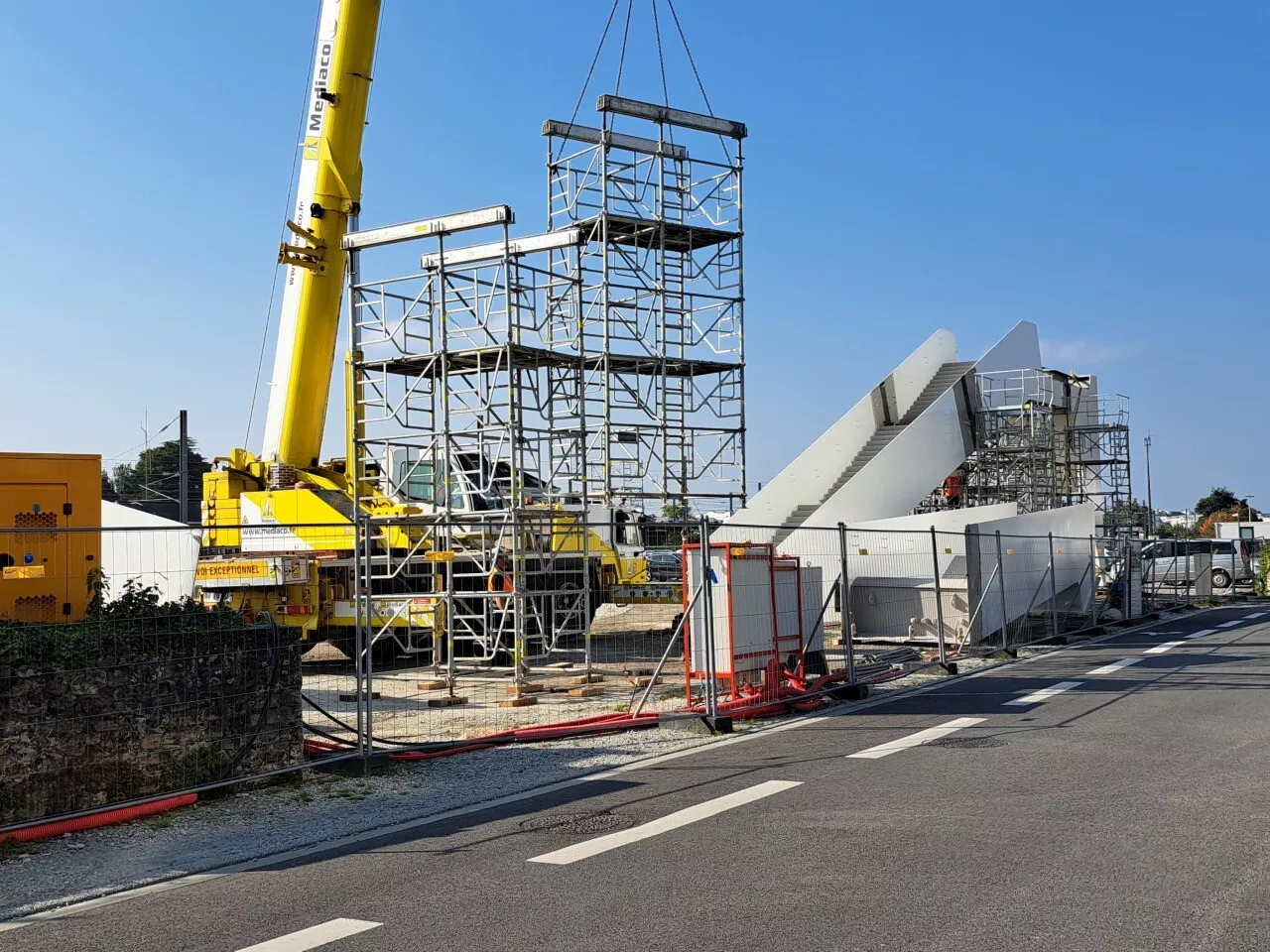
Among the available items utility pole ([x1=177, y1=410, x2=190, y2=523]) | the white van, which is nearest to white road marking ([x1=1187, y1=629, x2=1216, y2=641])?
the white van

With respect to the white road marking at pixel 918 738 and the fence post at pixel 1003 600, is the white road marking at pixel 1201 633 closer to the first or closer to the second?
the fence post at pixel 1003 600

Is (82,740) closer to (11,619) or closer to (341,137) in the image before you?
(11,619)

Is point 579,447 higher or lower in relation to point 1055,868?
higher

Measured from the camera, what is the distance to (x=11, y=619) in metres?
8.60

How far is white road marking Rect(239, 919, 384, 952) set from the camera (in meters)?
5.62

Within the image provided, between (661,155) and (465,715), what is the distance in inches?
523

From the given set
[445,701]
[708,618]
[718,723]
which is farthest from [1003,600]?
[445,701]

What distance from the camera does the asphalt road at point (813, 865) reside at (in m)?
5.56

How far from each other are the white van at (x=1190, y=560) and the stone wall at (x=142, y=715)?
80.7 feet

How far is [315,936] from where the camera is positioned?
5770mm

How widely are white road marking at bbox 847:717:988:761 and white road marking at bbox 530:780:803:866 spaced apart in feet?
4.76

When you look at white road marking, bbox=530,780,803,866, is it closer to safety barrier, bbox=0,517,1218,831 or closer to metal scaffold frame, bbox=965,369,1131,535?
safety barrier, bbox=0,517,1218,831

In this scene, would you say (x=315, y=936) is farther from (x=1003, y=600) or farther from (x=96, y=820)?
(x=1003, y=600)

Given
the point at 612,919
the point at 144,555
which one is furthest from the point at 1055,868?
the point at 144,555
